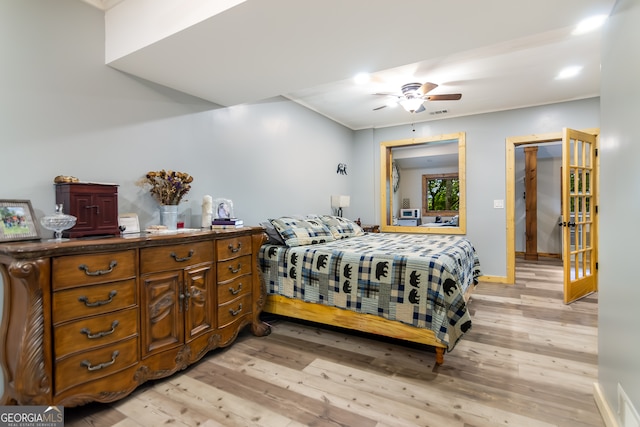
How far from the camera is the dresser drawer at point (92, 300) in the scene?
→ 1.52 meters

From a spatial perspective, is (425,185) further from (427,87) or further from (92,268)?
(92,268)

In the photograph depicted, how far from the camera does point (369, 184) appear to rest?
5777 millimetres

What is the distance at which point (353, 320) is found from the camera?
8.32 feet

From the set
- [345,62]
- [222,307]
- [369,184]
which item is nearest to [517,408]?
[222,307]

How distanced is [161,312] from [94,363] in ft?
1.36

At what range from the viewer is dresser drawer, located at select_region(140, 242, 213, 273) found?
1896 mm

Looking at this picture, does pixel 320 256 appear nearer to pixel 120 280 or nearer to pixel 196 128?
pixel 120 280

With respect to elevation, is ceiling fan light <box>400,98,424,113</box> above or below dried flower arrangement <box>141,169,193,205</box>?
above

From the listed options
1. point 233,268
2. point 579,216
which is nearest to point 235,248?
point 233,268

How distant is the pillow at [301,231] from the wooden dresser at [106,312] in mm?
740

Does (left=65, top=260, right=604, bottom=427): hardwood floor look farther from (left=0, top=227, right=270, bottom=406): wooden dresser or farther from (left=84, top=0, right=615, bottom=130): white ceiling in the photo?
(left=84, top=0, right=615, bottom=130): white ceiling

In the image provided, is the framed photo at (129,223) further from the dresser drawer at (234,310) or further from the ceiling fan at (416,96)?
the ceiling fan at (416,96)

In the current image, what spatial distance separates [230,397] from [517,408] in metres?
1.65

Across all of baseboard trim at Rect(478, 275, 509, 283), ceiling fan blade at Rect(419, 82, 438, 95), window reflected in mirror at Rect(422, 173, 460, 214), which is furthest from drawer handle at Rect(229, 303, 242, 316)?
window reflected in mirror at Rect(422, 173, 460, 214)
